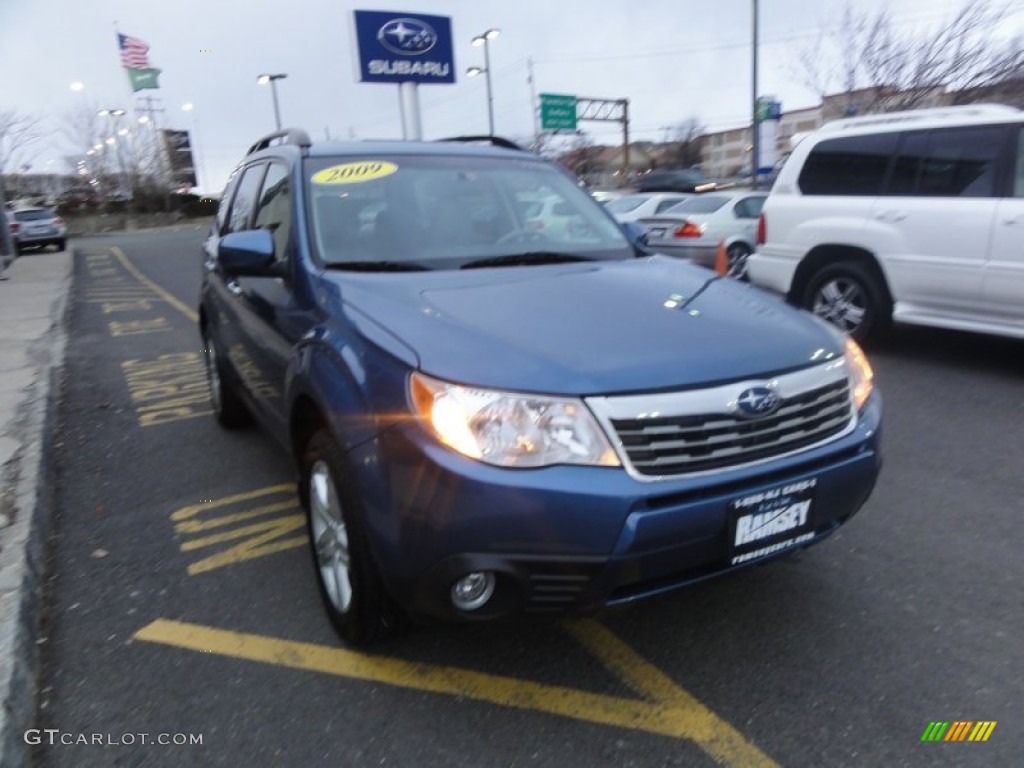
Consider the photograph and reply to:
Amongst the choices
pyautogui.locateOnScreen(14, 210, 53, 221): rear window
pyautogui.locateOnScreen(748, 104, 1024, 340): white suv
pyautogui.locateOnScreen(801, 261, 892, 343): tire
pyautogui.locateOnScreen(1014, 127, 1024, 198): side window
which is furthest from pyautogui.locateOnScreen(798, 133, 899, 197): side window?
pyautogui.locateOnScreen(14, 210, 53, 221): rear window

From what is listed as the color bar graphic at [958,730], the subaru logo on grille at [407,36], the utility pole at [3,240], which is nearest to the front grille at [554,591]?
the color bar graphic at [958,730]

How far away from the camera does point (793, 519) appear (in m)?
2.43

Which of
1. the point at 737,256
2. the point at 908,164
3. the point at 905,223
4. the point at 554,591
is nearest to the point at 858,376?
the point at 554,591

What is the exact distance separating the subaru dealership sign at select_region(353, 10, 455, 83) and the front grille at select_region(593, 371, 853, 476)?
22521mm

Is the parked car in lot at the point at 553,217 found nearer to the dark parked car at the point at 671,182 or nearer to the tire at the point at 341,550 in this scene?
the tire at the point at 341,550

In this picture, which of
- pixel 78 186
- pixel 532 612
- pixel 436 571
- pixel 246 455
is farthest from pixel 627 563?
pixel 78 186

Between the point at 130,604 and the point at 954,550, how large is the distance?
340cm

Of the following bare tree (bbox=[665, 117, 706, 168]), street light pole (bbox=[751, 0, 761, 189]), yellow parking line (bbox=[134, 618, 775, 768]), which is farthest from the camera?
bare tree (bbox=[665, 117, 706, 168])

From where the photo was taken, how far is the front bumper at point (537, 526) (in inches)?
83.3

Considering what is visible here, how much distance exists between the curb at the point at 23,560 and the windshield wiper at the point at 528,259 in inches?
80.9

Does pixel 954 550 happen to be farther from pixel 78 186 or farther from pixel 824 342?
pixel 78 186

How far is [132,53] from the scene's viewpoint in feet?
164

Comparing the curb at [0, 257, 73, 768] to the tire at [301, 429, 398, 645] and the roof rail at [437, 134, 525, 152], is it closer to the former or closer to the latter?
the tire at [301, 429, 398, 645]

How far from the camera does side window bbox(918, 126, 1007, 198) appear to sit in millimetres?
5898
